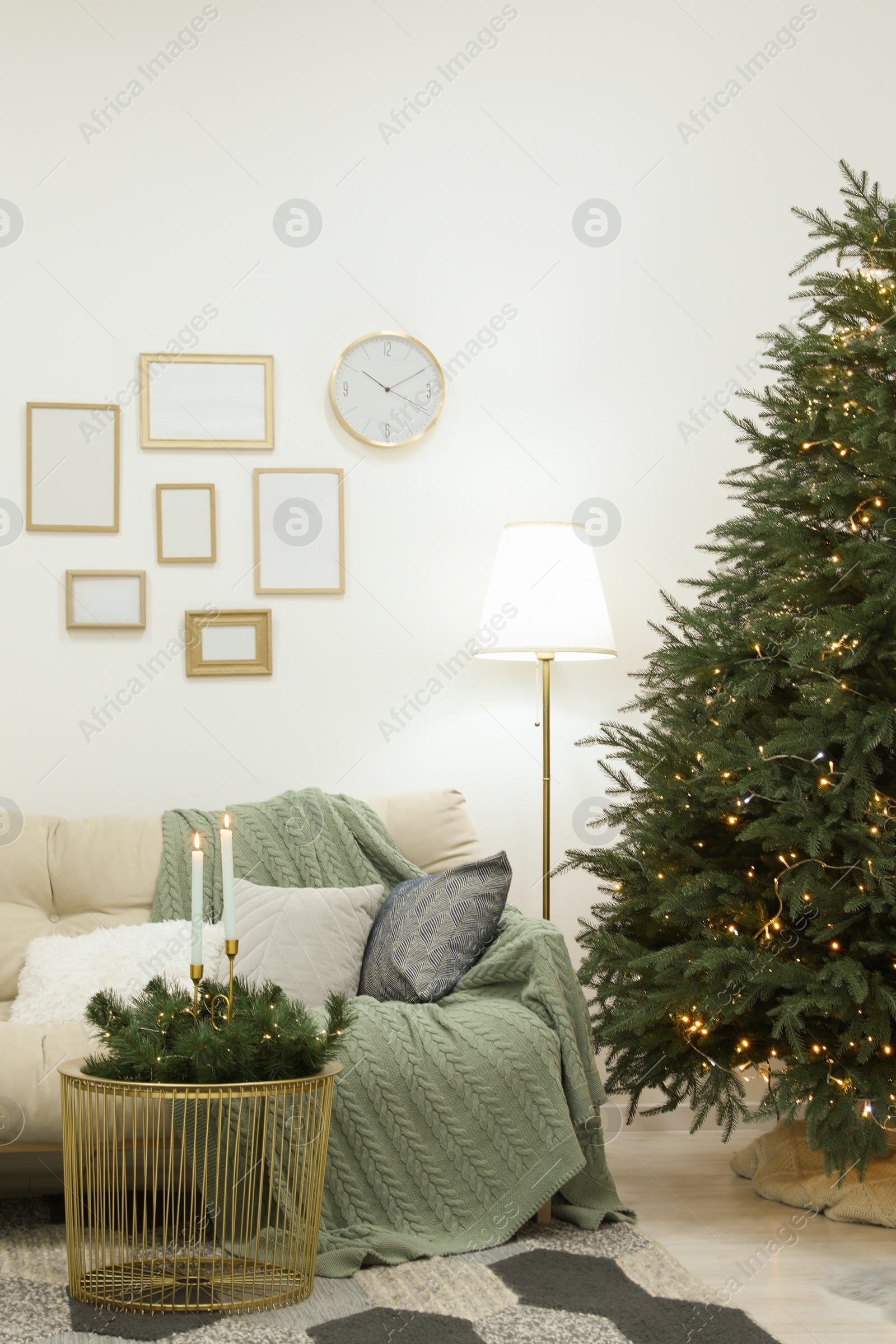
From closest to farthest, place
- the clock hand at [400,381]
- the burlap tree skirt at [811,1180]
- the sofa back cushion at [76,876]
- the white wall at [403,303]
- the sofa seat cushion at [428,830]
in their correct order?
the burlap tree skirt at [811,1180], the sofa back cushion at [76,876], the sofa seat cushion at [428,830], the white wall at [403,303], the clock hand at [400,381]

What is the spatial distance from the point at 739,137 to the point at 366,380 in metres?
1.31

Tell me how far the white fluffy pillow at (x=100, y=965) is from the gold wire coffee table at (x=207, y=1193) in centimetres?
40

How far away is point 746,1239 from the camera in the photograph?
7.16 ft

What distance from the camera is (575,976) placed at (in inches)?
96.0

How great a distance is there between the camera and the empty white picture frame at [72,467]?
3.05 metres

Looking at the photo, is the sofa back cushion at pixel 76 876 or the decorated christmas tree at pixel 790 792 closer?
the decorated christmas tree at pixel 790 792

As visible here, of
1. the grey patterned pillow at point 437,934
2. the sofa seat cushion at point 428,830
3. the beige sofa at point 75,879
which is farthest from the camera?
the sofa seat cushion at point 428,830

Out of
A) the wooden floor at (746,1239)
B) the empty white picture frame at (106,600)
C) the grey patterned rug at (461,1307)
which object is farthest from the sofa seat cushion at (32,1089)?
the empty white picture frame at (106,600)

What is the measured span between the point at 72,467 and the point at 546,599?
1.32 m

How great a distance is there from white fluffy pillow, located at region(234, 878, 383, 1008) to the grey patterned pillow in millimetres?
53

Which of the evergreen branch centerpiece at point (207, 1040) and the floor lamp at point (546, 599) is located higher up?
the floor lamp at point (546, 599)


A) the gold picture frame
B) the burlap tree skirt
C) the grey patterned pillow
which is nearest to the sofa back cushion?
the gold picture frame

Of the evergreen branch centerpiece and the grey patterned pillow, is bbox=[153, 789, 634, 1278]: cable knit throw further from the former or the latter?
the evergreen branch centerpiece

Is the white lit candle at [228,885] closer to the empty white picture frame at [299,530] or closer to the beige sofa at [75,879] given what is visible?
the beige sofa at [75,879]
